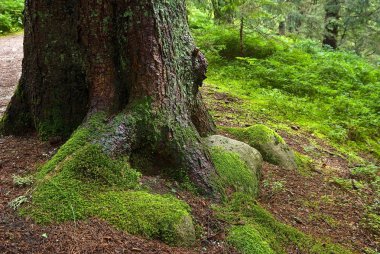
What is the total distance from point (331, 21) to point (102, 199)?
15.7 meters

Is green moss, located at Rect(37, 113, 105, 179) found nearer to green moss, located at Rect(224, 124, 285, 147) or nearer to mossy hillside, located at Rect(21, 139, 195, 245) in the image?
mossy hillside, located at Rect(21, 139, 195, 245)

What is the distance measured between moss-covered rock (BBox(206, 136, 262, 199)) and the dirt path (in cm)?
383

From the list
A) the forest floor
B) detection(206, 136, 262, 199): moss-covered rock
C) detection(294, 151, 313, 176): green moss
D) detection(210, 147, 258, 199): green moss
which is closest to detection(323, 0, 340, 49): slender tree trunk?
the forest floor

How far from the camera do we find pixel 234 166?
4410 mm

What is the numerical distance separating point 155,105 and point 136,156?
0.55 meters

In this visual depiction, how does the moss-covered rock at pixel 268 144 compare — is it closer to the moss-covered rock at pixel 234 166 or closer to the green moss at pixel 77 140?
the moss-covered rock at pixel 234 166

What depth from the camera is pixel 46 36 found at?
400cm

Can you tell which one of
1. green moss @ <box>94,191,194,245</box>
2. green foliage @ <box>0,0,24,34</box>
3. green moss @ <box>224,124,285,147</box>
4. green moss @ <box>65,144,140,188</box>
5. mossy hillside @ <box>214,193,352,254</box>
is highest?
green foliage @ <box>0,0,24,34</box>

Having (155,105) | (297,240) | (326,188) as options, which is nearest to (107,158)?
(155,105)

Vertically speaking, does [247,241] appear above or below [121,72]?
below

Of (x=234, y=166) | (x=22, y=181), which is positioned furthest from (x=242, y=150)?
(x=22, y=181)

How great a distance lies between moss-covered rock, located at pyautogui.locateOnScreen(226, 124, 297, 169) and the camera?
5.62 m

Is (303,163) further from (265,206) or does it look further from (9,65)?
(9,65)

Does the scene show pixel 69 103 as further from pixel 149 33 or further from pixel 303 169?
pixel 303 169
